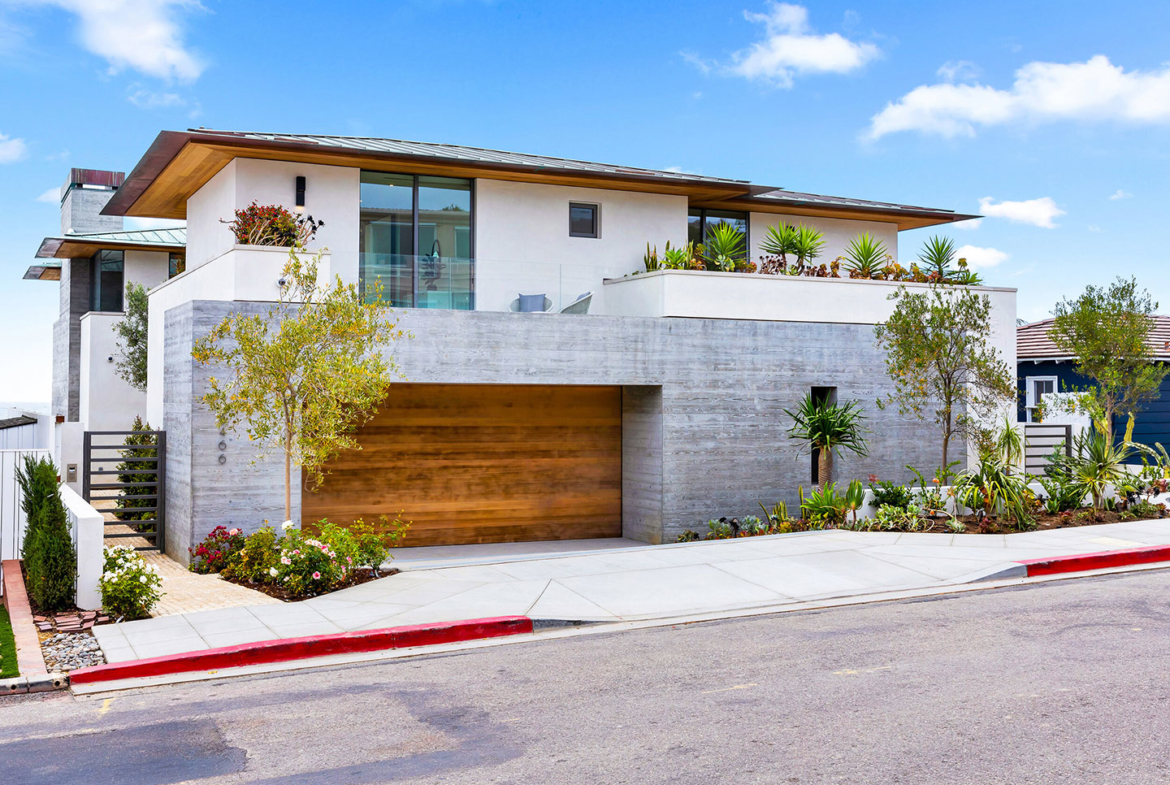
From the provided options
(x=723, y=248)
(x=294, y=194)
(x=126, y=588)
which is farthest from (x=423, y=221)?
(x=126, y=588)

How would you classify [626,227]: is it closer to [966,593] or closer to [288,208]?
[288,208]

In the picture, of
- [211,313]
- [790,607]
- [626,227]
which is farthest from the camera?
[626,227]

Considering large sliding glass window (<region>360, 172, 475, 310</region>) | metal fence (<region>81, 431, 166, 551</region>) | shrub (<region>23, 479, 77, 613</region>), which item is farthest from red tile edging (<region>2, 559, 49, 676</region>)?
large sliding glass window (<region>360, 172, 475, 310</region>)

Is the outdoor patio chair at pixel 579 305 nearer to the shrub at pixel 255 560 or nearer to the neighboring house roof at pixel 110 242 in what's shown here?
the shrub at pixel 255 560

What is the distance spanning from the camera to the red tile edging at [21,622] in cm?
899

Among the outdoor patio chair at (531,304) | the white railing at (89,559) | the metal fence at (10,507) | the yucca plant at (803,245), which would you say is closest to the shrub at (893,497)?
the yucca plant at (803,245)

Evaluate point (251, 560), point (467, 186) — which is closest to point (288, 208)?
point (467, 186)

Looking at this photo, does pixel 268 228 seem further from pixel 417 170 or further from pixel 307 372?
pixel 307 372

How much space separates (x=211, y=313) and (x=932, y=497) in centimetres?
1201

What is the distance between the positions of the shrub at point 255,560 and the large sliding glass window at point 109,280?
720 inches

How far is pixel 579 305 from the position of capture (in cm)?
1859

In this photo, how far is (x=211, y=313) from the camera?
1509cm

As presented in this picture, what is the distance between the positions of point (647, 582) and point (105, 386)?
2032 centimetres

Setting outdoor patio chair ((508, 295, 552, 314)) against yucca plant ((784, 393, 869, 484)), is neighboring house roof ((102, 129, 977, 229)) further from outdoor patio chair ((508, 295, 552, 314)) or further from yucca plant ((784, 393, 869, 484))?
yucca plant ((784, 393, 869, 484))
